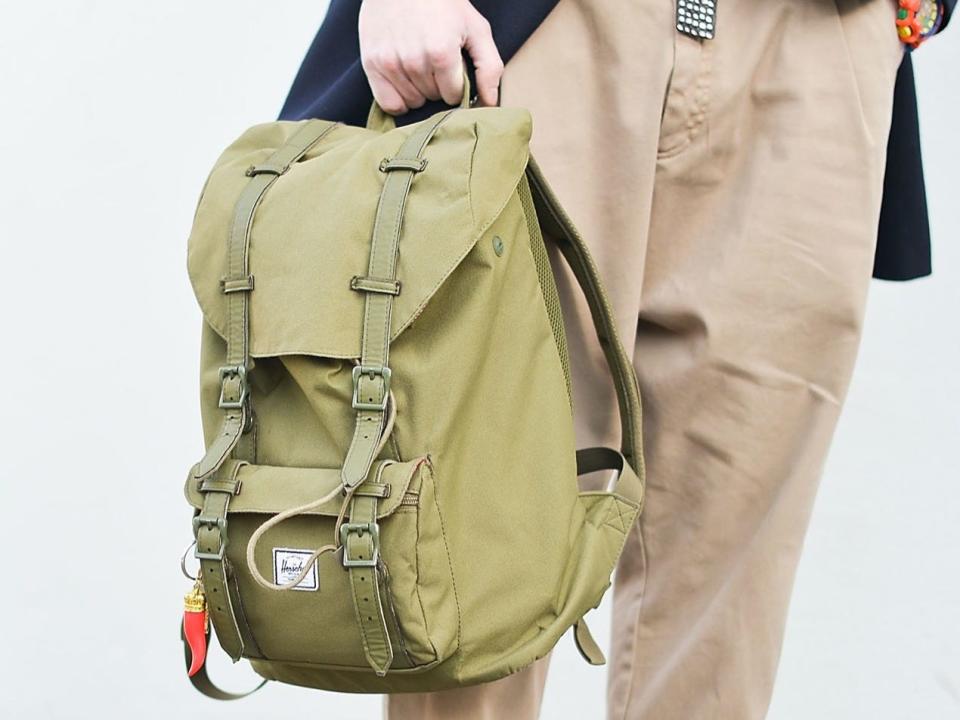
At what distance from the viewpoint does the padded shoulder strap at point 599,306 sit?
87 cm

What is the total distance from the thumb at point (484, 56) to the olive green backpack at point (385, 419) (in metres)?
0.04

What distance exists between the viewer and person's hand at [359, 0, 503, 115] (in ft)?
2.68

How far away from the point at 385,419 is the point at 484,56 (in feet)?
0.90

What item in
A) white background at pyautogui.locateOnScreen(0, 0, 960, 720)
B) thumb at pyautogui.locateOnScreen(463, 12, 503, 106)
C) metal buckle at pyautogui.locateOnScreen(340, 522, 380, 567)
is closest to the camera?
metal buckle at pyautogui.locateOnScreen(340, 522, 380, 567)

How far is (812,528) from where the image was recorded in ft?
5.91

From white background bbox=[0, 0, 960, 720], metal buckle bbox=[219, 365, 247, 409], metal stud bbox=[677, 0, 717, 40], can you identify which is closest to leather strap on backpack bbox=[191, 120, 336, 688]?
metal buckle bbox=[219, 365, 247, 409]

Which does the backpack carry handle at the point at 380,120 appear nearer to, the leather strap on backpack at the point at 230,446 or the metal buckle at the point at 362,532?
the leather strap on backpack at the point at 230,446

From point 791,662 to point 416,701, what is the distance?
974 millimetres

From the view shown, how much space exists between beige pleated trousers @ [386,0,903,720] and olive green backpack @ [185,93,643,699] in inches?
3.5

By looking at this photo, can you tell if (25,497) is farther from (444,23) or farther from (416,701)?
(444,23)

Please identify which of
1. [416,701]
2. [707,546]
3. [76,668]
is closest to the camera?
[416,701]

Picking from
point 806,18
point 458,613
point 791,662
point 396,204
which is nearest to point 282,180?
point 396,204

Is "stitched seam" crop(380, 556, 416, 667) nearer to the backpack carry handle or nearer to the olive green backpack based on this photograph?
the olive green backpack

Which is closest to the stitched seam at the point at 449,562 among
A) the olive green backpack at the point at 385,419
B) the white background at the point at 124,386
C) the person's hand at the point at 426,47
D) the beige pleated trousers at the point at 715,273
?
the olive green backpack at the point at 385,419
